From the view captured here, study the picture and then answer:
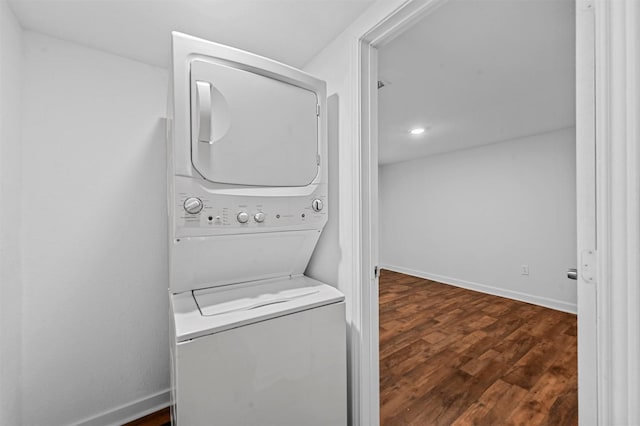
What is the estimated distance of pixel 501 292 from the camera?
13.6ft

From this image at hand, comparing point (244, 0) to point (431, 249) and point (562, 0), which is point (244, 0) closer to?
point (562, 0)

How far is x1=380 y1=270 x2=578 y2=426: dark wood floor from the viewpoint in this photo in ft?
5.69

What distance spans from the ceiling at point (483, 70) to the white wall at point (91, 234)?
1.66 metres

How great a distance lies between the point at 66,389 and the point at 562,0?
10.6 ft

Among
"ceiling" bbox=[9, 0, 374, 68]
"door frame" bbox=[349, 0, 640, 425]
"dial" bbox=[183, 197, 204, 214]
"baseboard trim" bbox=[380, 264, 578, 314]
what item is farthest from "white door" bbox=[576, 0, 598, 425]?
"baseboard trim" bbox=[380, 264, 578, 314]

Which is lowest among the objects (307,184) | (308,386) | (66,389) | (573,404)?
(573,404)

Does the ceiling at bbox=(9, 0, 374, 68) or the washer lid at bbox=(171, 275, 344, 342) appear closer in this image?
the washer lid at bbox=(171, 275, 344, 342)

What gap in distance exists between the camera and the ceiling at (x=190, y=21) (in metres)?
1.25

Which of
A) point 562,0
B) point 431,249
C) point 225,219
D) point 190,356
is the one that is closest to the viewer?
point 190,356

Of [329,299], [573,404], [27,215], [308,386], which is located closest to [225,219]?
[329,299]

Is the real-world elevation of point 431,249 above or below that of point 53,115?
below

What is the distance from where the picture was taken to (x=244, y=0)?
1.23m

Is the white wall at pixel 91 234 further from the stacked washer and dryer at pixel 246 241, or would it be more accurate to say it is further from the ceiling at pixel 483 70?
the ceiling at pixel 483 70

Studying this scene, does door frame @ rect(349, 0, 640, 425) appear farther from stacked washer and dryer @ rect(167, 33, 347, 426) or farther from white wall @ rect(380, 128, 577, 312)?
white wall @ rect(380, 128, 577, 312)
